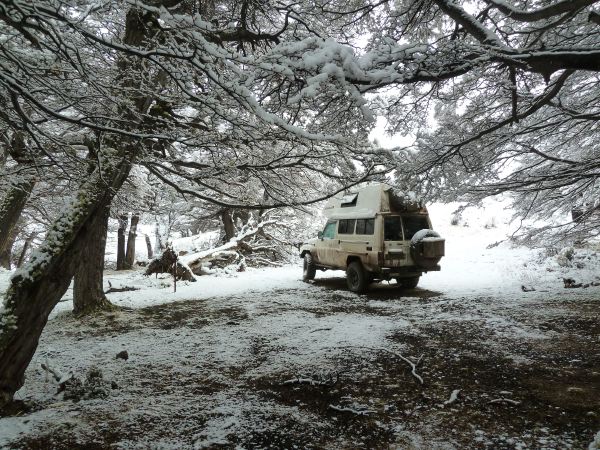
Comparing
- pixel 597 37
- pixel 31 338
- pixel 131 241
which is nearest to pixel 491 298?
pixel 597 37

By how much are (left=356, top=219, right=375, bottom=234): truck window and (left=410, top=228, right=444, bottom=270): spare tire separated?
106 centimetres

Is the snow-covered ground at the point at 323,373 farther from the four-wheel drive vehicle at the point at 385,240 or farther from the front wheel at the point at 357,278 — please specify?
the four-wheel drive vehicle at the point at 385,240

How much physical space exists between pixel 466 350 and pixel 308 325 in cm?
261

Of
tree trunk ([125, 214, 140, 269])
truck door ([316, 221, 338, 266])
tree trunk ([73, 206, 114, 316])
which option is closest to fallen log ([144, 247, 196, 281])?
tree trunk ([73, 206, 114, 316])

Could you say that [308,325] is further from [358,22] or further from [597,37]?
[597,37]

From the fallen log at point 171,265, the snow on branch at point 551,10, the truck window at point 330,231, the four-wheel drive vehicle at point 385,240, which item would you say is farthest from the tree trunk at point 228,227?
the snow on branch at point 551,10

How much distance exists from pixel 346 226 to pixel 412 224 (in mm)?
2004

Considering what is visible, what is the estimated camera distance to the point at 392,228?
8.82 metres

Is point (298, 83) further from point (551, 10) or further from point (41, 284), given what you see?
point (41, 284)

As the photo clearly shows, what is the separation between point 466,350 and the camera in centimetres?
473

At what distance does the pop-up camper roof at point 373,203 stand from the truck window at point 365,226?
0.37 feet

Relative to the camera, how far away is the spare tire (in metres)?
8.48

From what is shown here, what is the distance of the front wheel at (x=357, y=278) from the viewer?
9.28 meters


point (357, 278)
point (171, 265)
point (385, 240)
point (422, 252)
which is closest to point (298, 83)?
point (385, 240)
